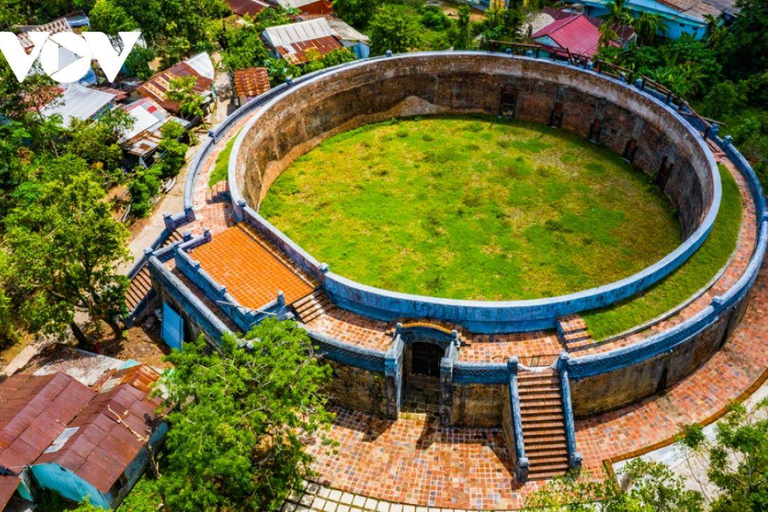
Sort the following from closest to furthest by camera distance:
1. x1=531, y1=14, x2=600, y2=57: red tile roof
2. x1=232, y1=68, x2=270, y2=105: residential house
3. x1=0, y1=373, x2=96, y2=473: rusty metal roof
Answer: x1=0, y1=373, x2=96, y2=473: rusty metal roof < x1=232, y1=68, x2=270, y2=105: residential house < x1=531, y1=14, x2=600, y2=57: red tile roof

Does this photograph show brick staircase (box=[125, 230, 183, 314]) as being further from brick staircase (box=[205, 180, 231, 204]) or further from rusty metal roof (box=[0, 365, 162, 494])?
rusty metal roof (box=[0, 365, 162, 494])

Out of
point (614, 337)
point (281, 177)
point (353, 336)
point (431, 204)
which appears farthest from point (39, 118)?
point (614, 337)

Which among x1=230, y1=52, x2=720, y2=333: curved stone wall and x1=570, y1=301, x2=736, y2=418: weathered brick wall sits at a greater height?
x1=230, y1=52, x2=720, y2=333: curved stone wall

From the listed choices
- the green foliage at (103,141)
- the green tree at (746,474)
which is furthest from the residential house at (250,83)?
the green tree at (746,474)

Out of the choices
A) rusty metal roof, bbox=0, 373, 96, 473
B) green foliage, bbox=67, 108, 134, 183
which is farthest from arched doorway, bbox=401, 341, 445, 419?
green foliage, bbox=67, 108, 134, 183

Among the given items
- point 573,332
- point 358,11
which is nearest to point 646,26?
point 358,11

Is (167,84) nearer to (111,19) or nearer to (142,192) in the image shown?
(111,19)

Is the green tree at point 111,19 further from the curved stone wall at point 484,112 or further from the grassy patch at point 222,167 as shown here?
the grassy patch at point 222,167
